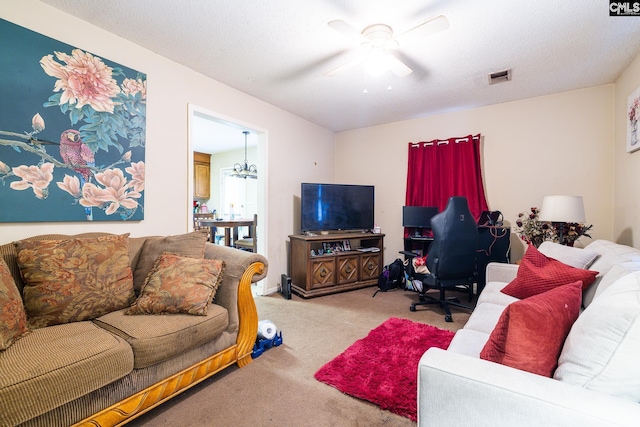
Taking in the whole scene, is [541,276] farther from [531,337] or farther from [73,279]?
[73,279]

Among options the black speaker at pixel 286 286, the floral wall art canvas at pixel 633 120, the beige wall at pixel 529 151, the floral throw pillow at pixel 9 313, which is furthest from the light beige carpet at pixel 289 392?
the floral wall art canvas at pixel 633 120

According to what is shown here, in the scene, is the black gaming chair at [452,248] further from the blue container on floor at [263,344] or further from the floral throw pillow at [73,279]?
the floral throw pillow at [73,279]

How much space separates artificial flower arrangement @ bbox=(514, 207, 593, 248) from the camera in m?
2.76

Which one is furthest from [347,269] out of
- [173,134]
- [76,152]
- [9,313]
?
[9,313]

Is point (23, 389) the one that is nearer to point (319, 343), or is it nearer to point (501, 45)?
point (319, 343)

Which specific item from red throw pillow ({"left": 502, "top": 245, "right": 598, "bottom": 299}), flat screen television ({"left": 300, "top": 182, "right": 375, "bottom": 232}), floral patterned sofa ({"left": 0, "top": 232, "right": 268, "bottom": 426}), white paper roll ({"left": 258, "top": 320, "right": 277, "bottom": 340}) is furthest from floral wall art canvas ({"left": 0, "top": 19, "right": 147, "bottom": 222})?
red throw pillow ({"left": 502, "top": 245, "right": 598, "bottom": 299})

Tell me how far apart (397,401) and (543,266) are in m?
1.29

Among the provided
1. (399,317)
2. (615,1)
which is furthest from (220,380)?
(615,1)

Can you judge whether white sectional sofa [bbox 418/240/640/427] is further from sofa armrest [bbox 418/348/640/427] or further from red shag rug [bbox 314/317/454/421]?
red shag rug [bbox 314/317/454/421]

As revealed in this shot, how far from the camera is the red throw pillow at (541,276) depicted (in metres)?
1.64

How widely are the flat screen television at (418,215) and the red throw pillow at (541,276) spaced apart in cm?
181

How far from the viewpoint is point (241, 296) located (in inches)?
77.8

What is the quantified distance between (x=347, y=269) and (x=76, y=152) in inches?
121

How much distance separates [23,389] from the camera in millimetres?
1075
